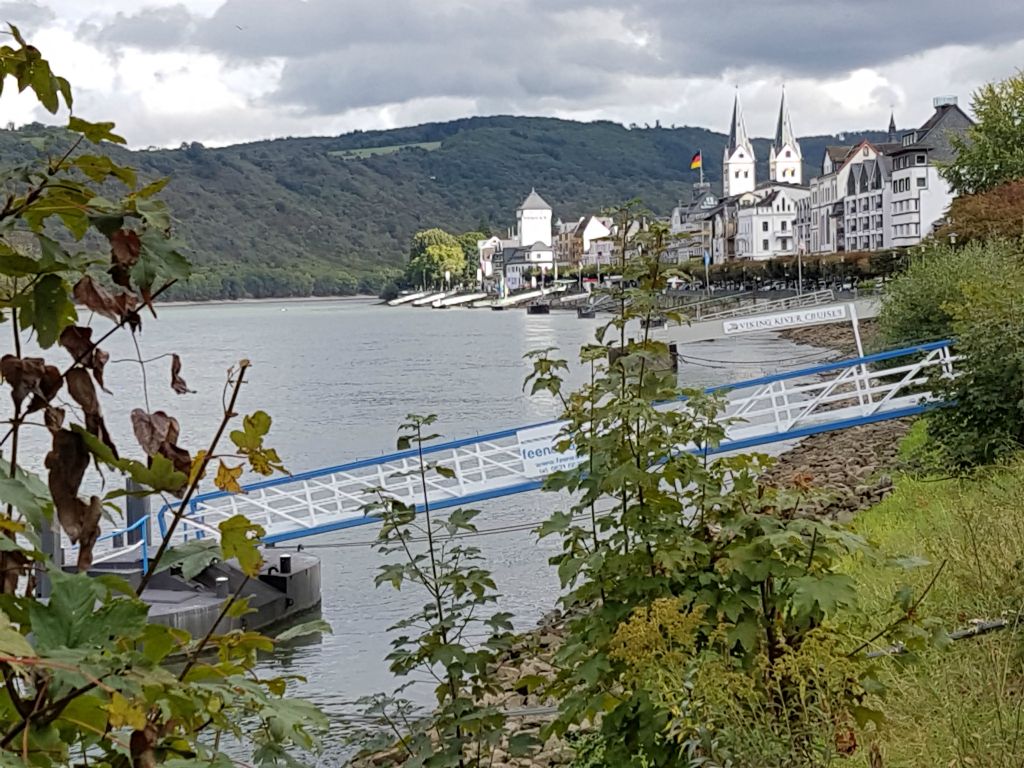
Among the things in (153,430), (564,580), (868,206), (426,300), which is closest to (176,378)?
(153,430)

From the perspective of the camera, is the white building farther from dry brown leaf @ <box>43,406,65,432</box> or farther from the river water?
dry brown leaf @ <box>43,406,65,432</box>

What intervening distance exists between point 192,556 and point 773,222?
16047 centimetres

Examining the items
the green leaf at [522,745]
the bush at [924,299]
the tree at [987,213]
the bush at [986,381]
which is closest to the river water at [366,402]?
the green leaf at [522,745]

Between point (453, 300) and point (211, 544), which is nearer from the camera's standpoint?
point (211, 544)

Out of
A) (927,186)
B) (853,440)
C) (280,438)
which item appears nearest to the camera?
(853,440)

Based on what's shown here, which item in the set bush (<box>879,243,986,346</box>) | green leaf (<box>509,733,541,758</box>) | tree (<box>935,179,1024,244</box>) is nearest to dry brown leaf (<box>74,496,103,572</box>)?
green leaf (<box>509,733,541,758</box>)

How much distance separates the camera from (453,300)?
196 metres

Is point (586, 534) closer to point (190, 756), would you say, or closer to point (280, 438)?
point (190, 756)

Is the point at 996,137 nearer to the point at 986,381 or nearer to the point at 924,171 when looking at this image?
the point at 986,381

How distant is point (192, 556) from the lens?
207cm

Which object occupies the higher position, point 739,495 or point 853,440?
point 739,495

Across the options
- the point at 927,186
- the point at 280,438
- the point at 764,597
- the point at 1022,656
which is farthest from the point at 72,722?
the point at 927,186

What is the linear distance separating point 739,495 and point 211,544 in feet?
9.56

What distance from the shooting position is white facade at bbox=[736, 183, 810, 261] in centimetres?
15750
